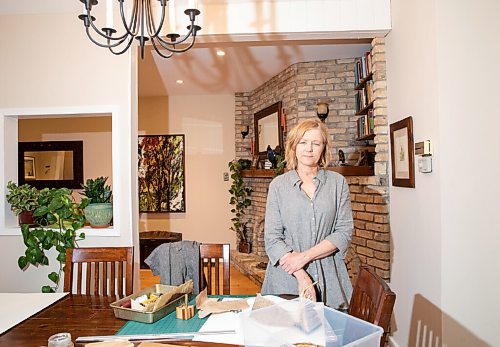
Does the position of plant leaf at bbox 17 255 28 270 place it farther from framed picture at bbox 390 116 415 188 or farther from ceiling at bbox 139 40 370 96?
framed picture at bbox 390 116 415 188

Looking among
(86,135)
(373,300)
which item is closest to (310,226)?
(373,300)

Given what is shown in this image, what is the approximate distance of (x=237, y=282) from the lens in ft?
18.8

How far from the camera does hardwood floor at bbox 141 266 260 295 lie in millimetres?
5248

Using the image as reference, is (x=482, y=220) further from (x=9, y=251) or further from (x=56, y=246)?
(x=9, y=251)

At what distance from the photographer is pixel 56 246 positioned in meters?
3.17

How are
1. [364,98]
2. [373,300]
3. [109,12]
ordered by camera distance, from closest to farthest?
[373,300] → [109,12] → [364,98]

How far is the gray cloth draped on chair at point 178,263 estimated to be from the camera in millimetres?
2553

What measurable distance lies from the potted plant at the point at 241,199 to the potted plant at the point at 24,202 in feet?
11.9

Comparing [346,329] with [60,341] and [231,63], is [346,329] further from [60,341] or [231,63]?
[231,63]

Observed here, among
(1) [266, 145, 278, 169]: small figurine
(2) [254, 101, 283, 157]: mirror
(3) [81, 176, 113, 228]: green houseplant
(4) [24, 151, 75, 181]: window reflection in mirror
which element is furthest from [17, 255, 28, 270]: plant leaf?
(4) [24, 151, 75, 181]: window reflection in mirror

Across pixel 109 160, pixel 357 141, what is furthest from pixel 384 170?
pixel 109 160

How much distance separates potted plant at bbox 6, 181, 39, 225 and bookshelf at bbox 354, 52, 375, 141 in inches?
114

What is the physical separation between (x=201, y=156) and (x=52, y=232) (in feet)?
13.4

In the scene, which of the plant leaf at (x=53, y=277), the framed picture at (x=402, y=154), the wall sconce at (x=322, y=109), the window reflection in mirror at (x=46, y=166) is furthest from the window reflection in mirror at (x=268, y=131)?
the plant leaf at (x=53, y=277)
